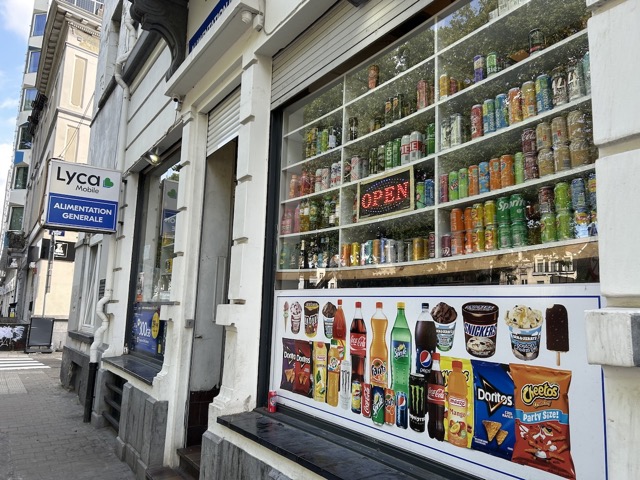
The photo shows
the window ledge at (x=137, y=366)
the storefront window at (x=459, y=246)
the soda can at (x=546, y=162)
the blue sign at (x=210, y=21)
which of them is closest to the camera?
the storefront window at (x=459, y=246)

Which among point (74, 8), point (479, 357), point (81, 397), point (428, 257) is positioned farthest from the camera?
point (74, 8)

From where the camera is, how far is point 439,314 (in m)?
2.53

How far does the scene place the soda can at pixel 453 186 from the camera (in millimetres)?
2603

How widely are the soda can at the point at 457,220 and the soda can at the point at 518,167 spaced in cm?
36

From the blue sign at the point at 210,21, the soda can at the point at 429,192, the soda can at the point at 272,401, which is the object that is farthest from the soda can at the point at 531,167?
the blue sign at the point at 210,21

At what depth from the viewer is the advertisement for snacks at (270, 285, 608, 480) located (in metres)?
1.92

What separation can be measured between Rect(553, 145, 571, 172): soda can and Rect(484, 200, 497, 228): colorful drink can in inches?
14.4

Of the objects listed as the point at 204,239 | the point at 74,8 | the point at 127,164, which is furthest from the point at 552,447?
the point at 74,8

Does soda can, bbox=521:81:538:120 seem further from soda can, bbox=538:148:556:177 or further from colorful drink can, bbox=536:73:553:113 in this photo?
soda can, bbox=538:148:556:177

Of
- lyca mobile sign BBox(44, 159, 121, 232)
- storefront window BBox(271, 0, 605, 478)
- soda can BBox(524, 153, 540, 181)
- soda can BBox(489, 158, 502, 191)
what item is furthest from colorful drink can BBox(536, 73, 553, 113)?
lyca mobile sign BBox(44, 159, 121, 232)

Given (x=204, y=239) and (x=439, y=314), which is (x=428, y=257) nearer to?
(x=439, y=314)

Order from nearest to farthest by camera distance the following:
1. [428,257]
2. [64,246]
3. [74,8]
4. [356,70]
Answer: [428,257] → [356,70] → [64,246] → [74,8]

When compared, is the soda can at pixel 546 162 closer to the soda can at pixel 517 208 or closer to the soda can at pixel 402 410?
the soda can at pixel 517 208

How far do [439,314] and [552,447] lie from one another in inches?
32.1
